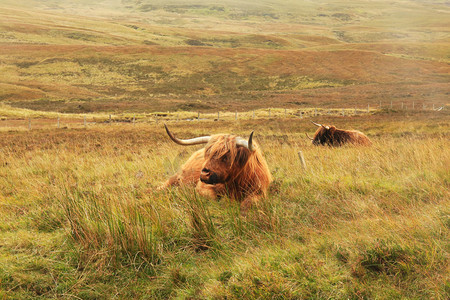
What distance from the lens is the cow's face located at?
4789 millimetres

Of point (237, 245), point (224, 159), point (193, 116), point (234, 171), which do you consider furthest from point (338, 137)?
point (193, 116)

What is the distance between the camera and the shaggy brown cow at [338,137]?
36.6ft

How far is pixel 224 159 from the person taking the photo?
509 centimetres

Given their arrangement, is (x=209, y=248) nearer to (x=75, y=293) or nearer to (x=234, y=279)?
(x=234, y=279)

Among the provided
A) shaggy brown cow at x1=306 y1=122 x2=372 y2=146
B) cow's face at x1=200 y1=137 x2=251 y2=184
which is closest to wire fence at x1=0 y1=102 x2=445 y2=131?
shaggy brown cow at x1=306 y1=122 x2=372 y2=146

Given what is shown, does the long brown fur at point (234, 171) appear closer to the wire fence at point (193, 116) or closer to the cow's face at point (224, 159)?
the cow's face at point (224, 159)

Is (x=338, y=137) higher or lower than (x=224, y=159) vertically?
lower

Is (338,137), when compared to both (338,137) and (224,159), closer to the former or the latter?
(338,137)

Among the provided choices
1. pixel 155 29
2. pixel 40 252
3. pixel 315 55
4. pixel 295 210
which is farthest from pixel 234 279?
pixel 155 29

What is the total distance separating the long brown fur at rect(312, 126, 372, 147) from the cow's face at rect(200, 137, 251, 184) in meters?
6.55

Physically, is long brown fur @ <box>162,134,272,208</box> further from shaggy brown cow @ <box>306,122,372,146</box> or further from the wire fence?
the wire fence

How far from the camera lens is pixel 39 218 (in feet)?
14.0

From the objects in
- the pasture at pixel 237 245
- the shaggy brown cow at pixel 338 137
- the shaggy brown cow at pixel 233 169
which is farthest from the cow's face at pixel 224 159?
the shaggy brown cow at pixel 338 137

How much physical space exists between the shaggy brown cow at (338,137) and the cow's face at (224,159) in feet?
21.5
